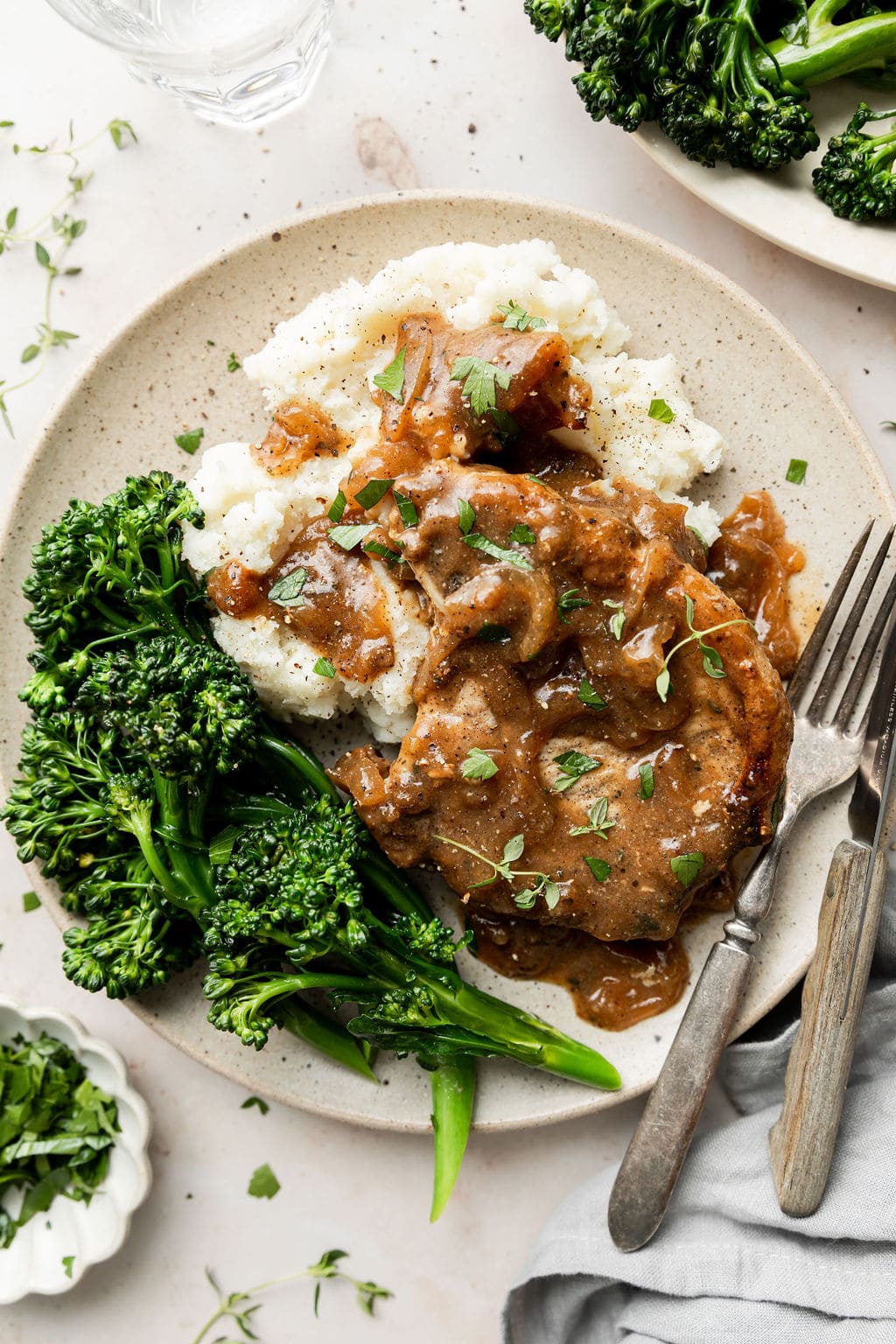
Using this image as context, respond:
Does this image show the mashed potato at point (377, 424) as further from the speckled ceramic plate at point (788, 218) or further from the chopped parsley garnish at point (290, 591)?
the speckled ceramic plate at point (788, 218)

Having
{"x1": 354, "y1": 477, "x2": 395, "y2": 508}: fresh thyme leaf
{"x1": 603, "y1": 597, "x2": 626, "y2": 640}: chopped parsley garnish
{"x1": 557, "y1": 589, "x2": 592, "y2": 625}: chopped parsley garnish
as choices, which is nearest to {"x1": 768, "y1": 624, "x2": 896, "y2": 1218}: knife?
{"x1": 603, "y1": 597, "x2": 626, "y2": 640}: chopped parsley garnish

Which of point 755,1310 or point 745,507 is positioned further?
point 745,507

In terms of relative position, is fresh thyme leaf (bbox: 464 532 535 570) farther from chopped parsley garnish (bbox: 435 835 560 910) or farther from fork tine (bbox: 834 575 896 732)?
fork tine (bbox: 834 575 896 732)

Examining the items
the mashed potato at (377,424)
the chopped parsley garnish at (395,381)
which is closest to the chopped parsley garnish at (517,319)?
the mashed potato at (377,424)

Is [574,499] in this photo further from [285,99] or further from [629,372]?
[285,99]

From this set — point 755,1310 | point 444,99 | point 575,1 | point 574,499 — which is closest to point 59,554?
point 574,499

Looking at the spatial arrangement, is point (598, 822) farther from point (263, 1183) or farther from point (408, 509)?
point (263, 1183)
